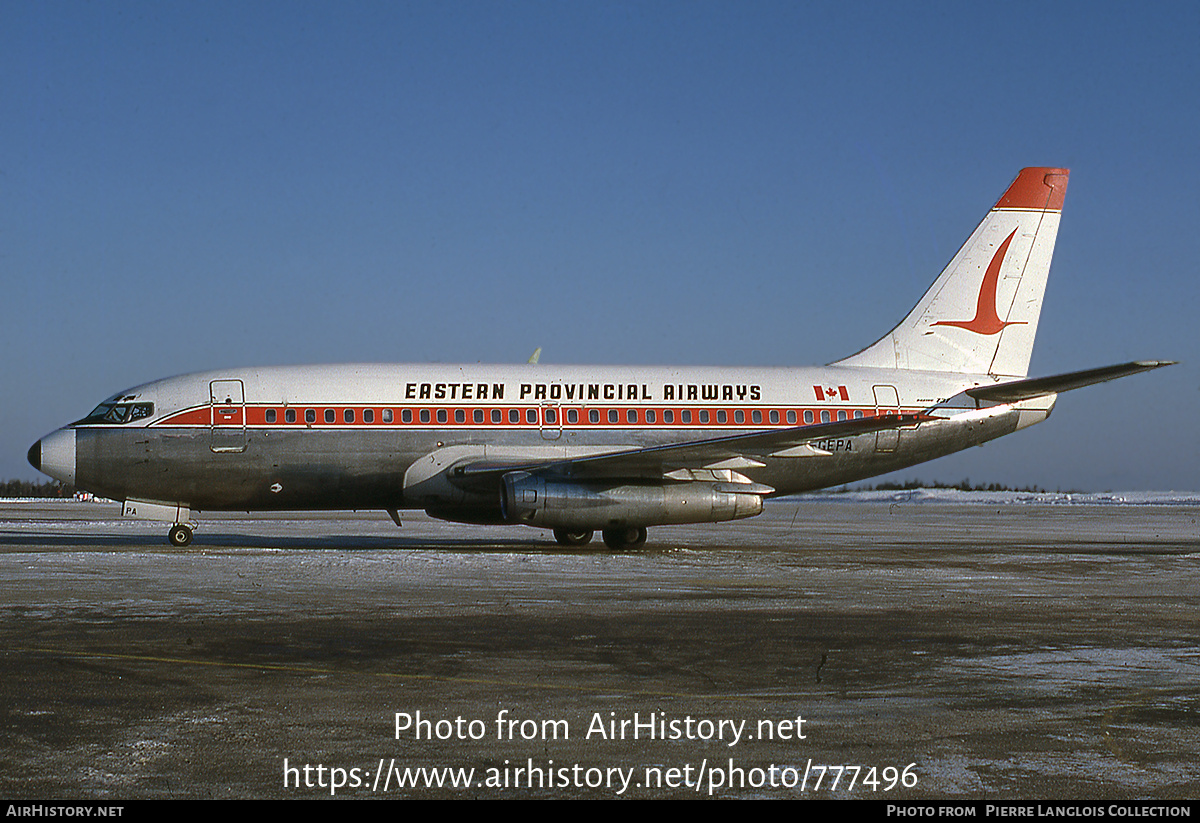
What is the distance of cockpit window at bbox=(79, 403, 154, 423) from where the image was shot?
798 inches

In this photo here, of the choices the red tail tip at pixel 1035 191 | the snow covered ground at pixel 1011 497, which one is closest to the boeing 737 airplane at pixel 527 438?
the red tail tip at pixel 1035 191

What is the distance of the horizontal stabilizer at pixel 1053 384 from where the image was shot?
18.9 meters

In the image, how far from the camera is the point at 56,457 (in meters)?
19.9

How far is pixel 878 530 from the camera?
29.6m

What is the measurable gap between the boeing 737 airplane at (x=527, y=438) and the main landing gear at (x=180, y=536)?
1.9 inches

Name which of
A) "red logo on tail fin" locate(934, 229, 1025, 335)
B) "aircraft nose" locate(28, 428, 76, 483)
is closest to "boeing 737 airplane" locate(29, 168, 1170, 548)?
"aircraft nose" locate(28, 428, 76, 483)

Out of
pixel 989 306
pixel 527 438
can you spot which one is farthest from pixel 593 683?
pixel 989 306

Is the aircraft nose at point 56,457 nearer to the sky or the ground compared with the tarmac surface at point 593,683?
nearer to the sky

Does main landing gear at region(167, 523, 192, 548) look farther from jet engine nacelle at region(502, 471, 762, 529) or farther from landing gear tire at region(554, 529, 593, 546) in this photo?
landing gear tire at region(554, 529, 593, 546)

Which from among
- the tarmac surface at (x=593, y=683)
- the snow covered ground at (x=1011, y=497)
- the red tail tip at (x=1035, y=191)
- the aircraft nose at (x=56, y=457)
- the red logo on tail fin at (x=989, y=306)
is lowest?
the snow covered ground at (x=1011, y=497)

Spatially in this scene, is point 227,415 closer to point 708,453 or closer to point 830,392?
point 708,453

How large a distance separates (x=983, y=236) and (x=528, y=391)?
11.1 meters

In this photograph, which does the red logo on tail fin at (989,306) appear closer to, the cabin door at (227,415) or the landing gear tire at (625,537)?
the landing gear tire at (625,537)

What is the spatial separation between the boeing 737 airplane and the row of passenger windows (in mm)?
32
